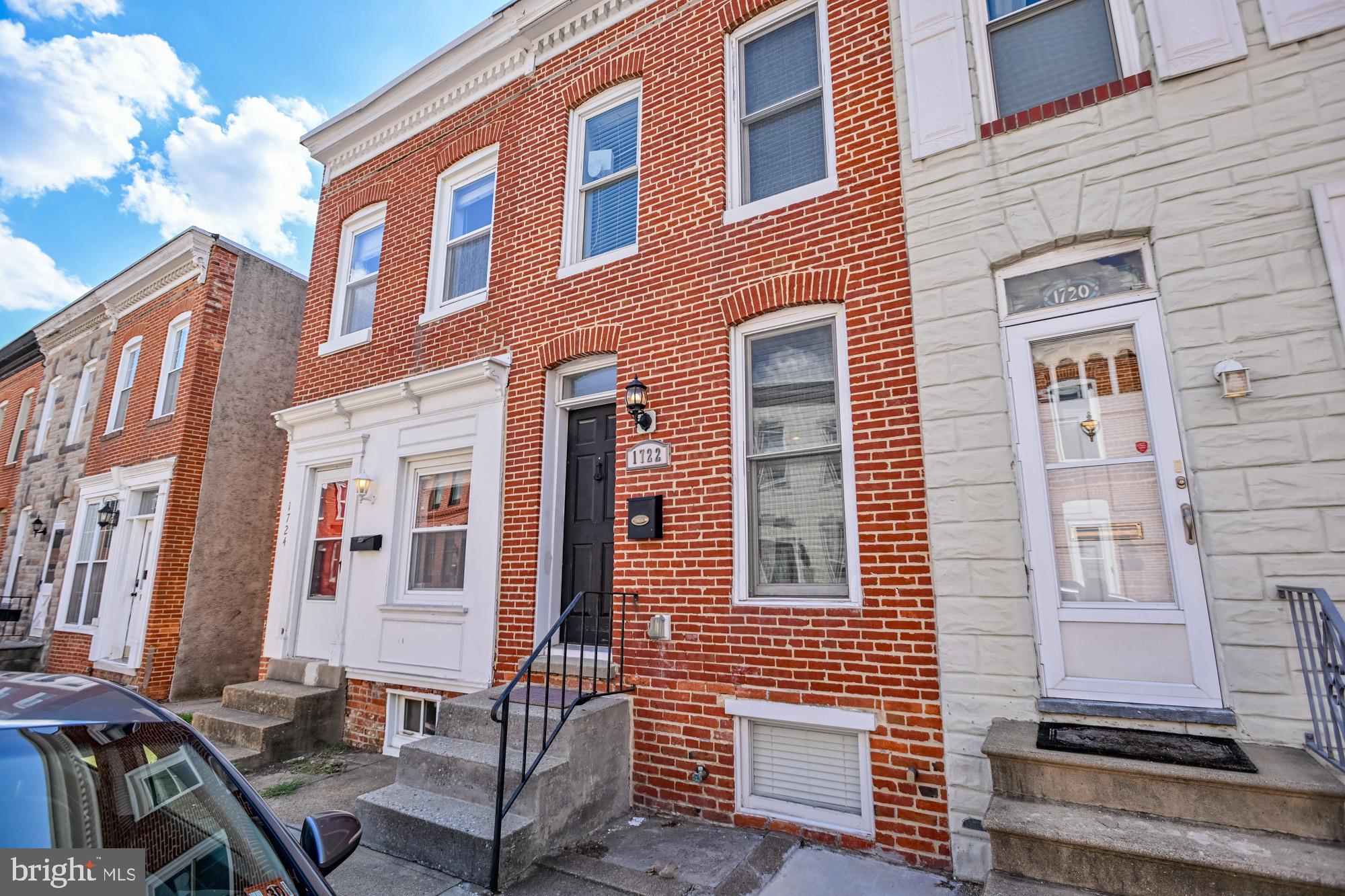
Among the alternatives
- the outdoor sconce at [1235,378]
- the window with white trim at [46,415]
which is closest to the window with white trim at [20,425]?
the window with white trim at [46,415]

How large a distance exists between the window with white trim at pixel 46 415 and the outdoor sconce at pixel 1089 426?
18016 mm

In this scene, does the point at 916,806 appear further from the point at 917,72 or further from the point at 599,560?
the point at 917,72

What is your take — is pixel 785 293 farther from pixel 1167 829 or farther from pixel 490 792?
pixel 490 792

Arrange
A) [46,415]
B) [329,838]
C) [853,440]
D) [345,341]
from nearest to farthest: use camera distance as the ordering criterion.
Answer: [329,838] < [853,440] < [345,341] < [46,415]

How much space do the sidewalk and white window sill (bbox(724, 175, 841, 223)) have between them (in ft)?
14.8

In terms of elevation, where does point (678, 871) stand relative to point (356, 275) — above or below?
below

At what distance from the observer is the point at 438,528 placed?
263 inches

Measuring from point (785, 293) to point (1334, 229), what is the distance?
2988 mm

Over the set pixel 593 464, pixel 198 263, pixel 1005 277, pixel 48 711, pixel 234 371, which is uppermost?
pixel 198 263

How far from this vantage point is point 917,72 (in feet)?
15.1

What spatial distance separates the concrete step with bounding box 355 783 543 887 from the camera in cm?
→ 355

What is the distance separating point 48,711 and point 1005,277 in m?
4.97

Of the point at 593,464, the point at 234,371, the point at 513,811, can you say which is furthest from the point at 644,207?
the point at 234,371

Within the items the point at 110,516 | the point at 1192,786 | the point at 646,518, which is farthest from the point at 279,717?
the point at 1192,786
